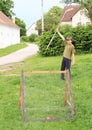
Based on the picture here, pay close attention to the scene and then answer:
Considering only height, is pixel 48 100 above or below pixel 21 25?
above

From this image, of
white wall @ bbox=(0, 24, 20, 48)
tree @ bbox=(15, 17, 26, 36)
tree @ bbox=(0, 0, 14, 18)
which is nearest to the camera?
white wall @ bbox=(0, 24, 20, 48)

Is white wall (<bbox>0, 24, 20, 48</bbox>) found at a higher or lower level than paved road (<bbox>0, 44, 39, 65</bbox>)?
lower

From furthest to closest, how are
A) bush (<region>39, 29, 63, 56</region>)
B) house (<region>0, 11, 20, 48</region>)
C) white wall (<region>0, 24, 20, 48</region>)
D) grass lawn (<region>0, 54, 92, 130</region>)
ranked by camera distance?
1. house (<region>0, 11, 20, 48</region>)
2. white wall (<region>0, 24, 20, 48</region>)
3. bush (<region>39, 29, 63, 56</region>)
4. grass lawn (<region>0, 54, 92, 130</region>)

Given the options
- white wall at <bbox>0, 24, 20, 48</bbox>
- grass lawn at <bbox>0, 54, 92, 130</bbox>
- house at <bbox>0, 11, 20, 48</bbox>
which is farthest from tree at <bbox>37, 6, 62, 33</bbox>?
grass lawn at <bbox>0, 54, 92, 130</bbox>

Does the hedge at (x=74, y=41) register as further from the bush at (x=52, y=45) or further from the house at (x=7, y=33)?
the house at (x=7, y=33)

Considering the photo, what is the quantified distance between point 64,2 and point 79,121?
24.1 metres

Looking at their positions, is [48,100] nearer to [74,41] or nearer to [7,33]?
[74,41]

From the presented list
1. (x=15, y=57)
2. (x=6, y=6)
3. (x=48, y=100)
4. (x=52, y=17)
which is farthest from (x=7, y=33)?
(x=48, y=100)

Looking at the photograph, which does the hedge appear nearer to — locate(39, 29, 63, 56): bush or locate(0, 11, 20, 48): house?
locate(39, 29, 63, 56): bush

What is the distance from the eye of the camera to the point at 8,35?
4959 centimetres

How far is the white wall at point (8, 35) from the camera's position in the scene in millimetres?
44359

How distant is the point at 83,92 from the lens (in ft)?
36.0

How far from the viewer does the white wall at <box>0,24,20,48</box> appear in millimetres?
44359

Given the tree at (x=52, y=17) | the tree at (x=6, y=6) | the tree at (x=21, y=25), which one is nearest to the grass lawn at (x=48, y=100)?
the tree at (x=6, y=6)
